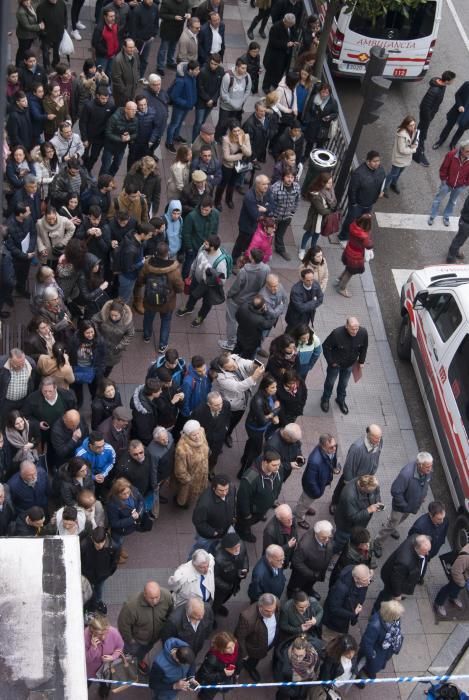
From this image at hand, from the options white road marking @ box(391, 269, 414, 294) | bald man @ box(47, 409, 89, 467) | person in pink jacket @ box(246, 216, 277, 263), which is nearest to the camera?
bald man @ box(47, 409, 89, 467)

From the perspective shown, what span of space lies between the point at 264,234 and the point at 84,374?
3.35m

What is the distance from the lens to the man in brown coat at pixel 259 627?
919 centimetres

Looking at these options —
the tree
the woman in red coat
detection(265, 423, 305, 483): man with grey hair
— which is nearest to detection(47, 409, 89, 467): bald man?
detection(265, 423, 305, 483): man with grey hair

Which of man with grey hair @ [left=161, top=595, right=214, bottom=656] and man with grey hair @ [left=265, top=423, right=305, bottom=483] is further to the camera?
man with grey hair @ [left=265, top=423, right=305, bottom=483]

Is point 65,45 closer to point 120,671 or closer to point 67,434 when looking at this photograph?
point 67,434

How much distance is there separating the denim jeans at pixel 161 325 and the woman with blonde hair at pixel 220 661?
4.61m

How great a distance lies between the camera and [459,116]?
1792 centimetres

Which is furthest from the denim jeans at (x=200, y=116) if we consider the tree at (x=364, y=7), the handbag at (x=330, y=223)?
the handbag at (x=330, y=223)

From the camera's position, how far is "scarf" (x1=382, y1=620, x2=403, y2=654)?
31.4 feet

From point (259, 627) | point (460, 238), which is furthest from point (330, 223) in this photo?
point (259, 627)

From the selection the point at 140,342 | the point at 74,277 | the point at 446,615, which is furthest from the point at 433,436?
the point at 74,277

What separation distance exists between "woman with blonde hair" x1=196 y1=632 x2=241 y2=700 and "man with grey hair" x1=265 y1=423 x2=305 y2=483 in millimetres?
2119

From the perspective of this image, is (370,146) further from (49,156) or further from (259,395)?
(259,395)

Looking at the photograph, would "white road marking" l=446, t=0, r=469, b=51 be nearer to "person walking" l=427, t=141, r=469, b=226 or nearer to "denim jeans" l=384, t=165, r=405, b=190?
"denim jeans" l=384, t=165, r=405, b=190
